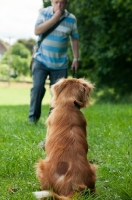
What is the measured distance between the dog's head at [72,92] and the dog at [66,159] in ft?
0.16

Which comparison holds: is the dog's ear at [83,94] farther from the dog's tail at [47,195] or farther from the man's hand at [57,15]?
the man's hand at [57,15]

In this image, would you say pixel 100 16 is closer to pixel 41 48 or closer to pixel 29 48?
pixel 41 48

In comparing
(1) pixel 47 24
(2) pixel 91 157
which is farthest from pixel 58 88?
(1) pixel 47 24

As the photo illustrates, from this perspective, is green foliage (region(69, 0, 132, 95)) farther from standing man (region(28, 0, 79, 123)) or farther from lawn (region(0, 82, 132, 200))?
lawn (region(0, 82, 132, 200))

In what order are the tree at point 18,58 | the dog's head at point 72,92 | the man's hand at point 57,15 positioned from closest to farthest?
1. the dog's head at point 72,92
2. the man's hand at point 57,15
3. the tree at point 18,58

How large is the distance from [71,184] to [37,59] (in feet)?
16.0

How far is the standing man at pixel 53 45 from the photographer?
26.9 feet

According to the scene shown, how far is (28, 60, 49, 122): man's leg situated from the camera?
860 cm

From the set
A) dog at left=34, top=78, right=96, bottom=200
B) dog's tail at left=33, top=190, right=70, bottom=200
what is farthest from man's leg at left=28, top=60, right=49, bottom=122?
dog's tail at left=33, top=190, right=70, bottom=200

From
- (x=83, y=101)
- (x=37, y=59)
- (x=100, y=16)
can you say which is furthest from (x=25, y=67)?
(x=83, y=101)

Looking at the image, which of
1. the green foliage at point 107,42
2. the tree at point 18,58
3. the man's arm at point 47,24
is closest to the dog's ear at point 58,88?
the man's arm at point 47,24

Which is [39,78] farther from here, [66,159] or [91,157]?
A: [66,159]

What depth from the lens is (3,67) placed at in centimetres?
5775

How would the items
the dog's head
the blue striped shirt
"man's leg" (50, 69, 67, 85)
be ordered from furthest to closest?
"man's leg" (50, 69, 67, 85) < the blue striped shirt < the dog's head
